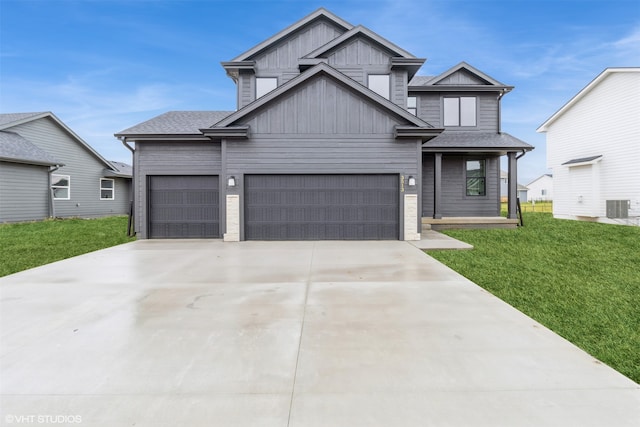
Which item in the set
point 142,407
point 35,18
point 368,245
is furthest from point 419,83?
point 35,18

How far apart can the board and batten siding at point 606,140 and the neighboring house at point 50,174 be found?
29.2m

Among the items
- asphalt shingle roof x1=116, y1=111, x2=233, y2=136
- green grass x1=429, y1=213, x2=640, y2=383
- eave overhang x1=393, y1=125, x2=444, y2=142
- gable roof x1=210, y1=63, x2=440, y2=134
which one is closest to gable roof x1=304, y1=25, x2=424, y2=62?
gable roof x1=210, y1=63, x2=440, y2=134

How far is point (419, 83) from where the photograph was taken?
15.6 metres

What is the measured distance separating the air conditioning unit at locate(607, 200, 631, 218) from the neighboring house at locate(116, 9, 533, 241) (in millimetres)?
5796

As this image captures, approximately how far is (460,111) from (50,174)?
22.3 metres

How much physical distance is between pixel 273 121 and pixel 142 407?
31.5 ft

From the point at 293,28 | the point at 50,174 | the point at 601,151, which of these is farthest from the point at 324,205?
the point at 50,174

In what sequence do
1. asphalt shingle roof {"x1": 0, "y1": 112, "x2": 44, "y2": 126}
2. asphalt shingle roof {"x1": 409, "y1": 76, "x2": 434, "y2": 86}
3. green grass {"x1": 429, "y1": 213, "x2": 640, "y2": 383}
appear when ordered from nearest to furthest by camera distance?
green grass {"x1": 429, "y1": 213, "x2": 640, "y2": 383} < asphalt shingle roof {"x1": 409, "y1": 76, "x2": 434, "y2": 86} < asphalt shingle roof {"x1": 0, "y1": 112, "x2": 44, "y2": 126}

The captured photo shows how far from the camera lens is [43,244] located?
33.6 ft

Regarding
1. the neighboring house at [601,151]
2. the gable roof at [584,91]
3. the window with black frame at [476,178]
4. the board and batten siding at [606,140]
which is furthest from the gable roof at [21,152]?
the board and batten siding at [606,140]

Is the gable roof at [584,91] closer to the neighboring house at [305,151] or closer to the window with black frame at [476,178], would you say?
the neighboring house at [305,151]

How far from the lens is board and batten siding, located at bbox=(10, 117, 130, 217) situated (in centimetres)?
1881

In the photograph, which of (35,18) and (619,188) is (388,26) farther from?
(35,18)

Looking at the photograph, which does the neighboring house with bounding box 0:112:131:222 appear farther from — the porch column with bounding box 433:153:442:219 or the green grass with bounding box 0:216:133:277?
the porch column with bounding box 433:153:442:219
